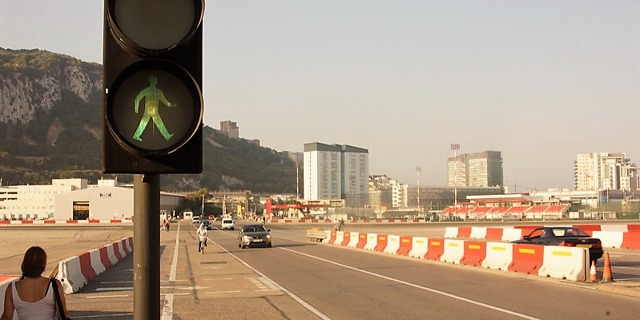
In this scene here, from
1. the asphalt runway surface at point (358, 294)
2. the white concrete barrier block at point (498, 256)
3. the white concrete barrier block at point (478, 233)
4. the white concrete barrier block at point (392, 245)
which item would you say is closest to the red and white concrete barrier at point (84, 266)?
the asphalt runway surface at point (358, 294)

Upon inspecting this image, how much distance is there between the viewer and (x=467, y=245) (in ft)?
90.8

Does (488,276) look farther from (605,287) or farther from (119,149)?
(119,149)

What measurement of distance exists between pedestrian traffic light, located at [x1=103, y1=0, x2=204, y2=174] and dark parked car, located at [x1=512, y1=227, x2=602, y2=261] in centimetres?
2453

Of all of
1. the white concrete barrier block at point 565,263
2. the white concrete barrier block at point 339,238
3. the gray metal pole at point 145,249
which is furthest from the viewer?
the white concrete barrier block at point 339,238

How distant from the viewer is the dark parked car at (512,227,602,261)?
2550cm

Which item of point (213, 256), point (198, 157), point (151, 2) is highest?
point (151, 2)

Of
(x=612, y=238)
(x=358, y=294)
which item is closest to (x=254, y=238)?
(x=612, y=238)

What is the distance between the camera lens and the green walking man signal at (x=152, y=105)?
122 inches

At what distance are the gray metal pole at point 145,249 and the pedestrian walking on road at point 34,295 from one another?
2.31 meters

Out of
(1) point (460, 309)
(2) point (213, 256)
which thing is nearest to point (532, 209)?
(2) point (213, 256)

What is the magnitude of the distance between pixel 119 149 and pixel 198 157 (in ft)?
1.14

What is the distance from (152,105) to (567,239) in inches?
989

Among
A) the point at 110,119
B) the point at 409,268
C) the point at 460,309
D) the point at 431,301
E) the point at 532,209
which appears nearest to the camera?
the point at 110,119

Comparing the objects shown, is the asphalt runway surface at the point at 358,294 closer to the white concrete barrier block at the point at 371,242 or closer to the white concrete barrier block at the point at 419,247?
the white concrete barrier block at the point at 419,247
